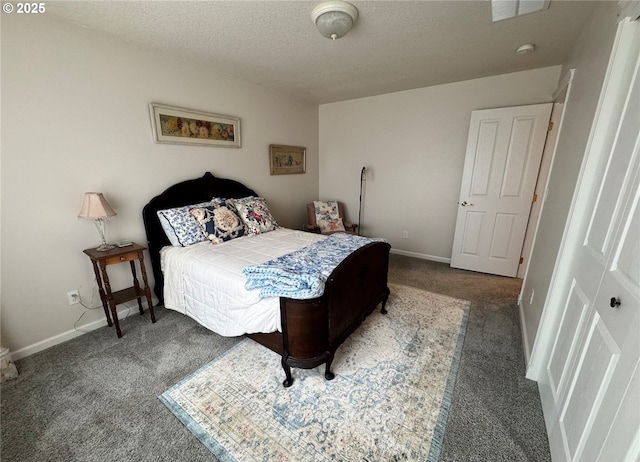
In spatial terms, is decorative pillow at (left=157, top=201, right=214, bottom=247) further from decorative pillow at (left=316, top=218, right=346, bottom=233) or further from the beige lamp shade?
decorative pillow at (left=316, top=218, right=346, bottom=233)

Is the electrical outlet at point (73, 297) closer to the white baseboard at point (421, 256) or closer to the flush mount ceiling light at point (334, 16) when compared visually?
the flush mount ceiling light at point (334, 16)

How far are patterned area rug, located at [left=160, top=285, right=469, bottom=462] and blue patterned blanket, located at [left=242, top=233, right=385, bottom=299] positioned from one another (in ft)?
2.11

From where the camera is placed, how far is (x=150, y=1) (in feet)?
5.33

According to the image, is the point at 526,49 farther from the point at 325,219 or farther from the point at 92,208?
the point at 92,208

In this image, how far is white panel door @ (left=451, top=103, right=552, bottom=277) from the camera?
287cm

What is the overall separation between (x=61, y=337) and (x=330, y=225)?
121 inches

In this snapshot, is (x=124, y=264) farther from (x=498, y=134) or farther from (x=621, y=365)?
(x=498, y=134)

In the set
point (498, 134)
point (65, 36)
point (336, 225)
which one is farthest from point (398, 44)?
point (65, 36)

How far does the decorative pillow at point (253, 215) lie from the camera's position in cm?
279

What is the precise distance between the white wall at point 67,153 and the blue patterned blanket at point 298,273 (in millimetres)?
1512

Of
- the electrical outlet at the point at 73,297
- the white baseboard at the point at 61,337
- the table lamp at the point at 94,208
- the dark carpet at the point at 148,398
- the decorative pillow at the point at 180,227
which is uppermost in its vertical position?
the table lamp at the point at 94,208

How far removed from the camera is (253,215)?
286cm

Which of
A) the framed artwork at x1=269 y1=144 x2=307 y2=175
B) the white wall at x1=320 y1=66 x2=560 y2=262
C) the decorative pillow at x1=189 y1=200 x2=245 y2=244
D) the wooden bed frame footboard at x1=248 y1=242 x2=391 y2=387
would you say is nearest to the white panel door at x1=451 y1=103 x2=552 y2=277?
the white wall at x1=320 y1=66 x2=560 y2=262

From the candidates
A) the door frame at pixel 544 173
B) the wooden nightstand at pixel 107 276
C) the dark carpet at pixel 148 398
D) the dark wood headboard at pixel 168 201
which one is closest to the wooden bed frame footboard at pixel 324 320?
the dark carpet at pixel 148 398
